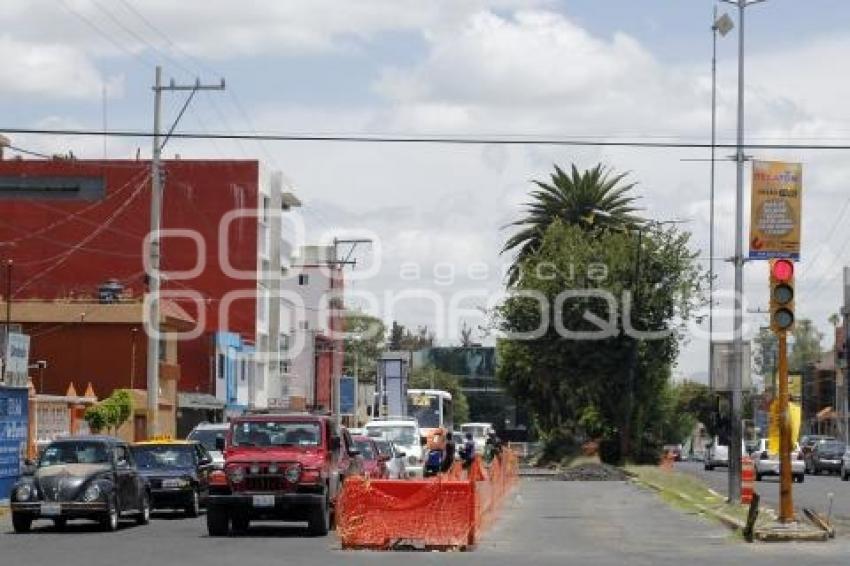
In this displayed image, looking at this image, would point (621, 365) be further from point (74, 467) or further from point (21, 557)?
point (21, 557)

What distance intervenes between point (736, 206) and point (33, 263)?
5202 cm

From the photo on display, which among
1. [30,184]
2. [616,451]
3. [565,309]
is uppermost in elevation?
[30,184]

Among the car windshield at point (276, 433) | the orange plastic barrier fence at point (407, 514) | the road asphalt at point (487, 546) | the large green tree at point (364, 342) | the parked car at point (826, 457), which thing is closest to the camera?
the road asphalt at point (487, 546)

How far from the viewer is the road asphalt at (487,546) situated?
21.0m

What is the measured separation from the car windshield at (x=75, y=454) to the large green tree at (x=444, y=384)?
353ft

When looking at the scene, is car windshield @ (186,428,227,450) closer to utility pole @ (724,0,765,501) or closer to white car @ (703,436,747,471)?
utility pole @ (724,0,765,501)

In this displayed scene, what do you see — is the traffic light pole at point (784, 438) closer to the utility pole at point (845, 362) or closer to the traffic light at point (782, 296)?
the traffic light at point (782, 296)

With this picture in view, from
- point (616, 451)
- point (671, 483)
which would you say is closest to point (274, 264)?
point (616, 451)

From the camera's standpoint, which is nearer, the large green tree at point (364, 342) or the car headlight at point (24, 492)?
the car headlight at point (24, 492)

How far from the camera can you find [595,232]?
71.6m

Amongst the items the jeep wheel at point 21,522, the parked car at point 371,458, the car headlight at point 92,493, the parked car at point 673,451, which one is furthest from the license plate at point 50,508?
the parked car at point 673,451

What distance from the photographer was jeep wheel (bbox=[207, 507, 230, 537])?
84.8ft

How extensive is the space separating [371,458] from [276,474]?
10.0m

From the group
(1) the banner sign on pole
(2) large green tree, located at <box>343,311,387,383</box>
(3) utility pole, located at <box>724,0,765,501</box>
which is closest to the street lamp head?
(3) utility pole, located at <box>724,0,765,501</box>
